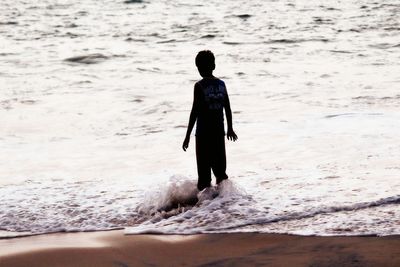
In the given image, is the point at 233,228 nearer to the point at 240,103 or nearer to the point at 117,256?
the point at 117,256

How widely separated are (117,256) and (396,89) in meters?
9.70

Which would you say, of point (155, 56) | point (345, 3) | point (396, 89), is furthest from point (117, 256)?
point (345, 3)

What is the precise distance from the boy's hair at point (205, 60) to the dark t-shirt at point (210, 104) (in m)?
0.11

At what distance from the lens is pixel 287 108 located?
1228 centimetres

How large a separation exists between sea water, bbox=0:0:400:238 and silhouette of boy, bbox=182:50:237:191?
1.04 ft

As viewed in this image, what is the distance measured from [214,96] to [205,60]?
31 cm

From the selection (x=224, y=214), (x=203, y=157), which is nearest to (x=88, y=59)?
(x=203, y=157)

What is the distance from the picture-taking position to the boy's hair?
6078mm

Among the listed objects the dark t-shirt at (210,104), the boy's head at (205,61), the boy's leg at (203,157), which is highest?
the boy's head at (205,61)

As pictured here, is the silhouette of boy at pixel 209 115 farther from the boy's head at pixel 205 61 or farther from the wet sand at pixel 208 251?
the wet sand at pixel 208 251

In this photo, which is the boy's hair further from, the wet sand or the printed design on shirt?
the wet sand

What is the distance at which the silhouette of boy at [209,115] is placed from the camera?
6.13 metres

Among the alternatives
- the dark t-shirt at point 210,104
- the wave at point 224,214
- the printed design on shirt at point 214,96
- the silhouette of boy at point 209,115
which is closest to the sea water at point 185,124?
the wave at point 224,214

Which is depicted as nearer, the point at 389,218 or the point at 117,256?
the point at 117,256
